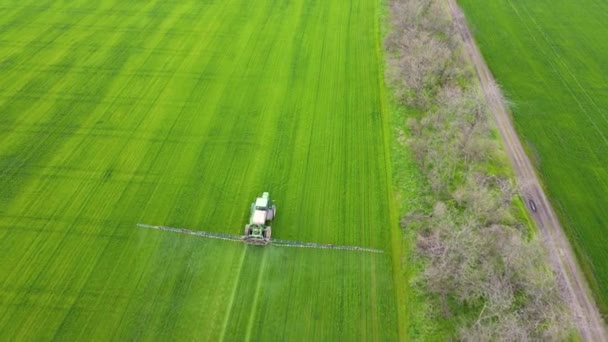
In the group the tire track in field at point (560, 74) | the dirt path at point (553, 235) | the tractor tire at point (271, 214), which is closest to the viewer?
the dirt path at point (553, 235)


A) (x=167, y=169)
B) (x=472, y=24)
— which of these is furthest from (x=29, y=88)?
(x=472, y=24)

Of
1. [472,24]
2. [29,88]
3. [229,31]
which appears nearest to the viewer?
[29,88]

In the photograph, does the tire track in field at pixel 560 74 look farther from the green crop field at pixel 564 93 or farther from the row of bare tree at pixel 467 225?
the row of bare tree at pixel 467 225

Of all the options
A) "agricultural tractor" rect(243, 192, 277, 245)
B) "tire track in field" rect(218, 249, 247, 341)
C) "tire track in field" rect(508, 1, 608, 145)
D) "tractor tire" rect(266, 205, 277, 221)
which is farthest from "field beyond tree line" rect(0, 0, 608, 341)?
"tractor tire" rect(266, 205, 277, 221)

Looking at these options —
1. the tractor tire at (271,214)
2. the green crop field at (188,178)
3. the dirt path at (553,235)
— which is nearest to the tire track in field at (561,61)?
the dirt path at (553,235)

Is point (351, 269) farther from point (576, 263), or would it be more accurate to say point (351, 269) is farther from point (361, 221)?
point (576, 263)

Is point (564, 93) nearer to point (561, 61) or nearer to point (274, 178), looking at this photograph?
point (561, 61)
